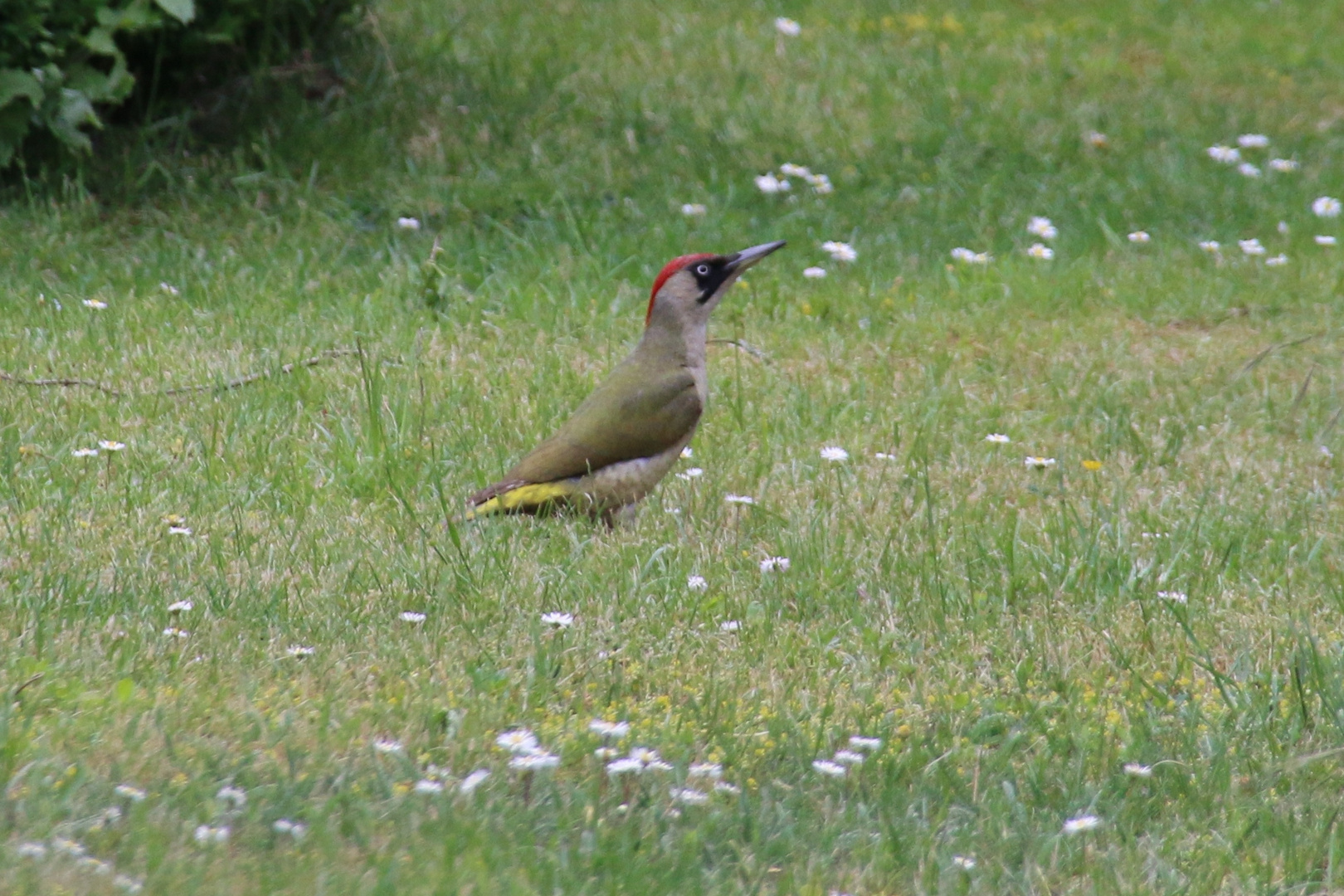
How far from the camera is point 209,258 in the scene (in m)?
7.62

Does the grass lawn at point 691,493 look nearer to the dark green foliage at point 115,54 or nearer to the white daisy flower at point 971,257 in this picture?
the white daisy flower at point 971,257

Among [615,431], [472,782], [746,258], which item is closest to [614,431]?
[615,431]

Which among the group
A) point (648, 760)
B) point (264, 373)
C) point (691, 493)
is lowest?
point (691, 493)

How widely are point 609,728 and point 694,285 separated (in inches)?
98.7

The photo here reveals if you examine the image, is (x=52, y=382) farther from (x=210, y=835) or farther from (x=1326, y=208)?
(x=1326, y=208)

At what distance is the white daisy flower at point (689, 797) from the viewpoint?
3340 millimetres

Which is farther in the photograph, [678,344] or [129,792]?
[678,344]

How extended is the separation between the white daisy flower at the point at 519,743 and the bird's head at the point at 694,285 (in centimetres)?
236

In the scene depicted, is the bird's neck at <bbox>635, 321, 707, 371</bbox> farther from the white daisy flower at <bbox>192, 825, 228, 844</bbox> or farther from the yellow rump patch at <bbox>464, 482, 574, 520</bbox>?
the white daisy flower at <bbox>192, 825, 228, 844</bbox>

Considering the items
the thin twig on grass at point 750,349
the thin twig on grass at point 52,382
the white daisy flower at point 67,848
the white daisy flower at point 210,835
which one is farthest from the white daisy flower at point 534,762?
the thin twig on grass at point 750,349

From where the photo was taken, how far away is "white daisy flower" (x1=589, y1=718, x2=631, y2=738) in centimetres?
340

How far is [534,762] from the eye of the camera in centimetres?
323

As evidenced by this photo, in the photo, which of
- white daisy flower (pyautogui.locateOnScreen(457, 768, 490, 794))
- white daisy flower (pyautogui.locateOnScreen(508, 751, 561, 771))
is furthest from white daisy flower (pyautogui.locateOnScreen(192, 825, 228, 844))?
white daisy flower (pyautogui.locateOnScreen(508, 751, 561, 771))

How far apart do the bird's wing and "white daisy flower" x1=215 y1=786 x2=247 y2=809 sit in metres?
1.92
